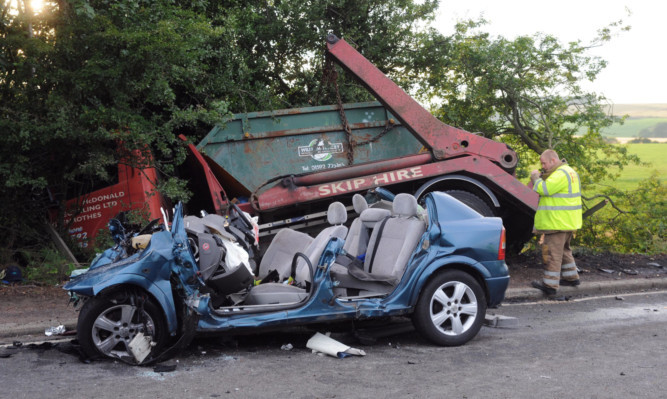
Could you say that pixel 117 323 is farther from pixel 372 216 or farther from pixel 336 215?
pixel 372 216

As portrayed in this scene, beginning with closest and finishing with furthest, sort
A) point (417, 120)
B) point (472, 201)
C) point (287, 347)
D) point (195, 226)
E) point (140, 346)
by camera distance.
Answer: point (140, 346) < point (195, 226) < point (287, 347) < point (472, 201) < point (417, 120)

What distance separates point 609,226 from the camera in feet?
38.8

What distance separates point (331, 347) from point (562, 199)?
438cm

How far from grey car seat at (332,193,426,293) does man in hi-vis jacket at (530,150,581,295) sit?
313 centimetres

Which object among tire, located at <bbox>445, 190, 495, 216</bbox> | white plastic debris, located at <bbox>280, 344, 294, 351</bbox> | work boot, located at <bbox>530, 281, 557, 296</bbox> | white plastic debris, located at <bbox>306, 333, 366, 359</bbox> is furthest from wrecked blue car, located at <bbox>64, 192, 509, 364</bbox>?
tire, located at <bbox>445, 190, 495, 216</bbox>

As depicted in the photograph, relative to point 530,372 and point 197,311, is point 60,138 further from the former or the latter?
point 530,372

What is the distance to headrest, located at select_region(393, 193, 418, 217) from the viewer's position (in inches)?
231

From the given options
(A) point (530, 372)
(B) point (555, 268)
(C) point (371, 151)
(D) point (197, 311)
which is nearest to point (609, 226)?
(B) point (555, 268)

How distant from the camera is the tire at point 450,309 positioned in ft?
18.2

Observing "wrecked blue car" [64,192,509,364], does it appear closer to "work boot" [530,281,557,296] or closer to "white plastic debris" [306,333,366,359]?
"white plastic debris" [306,333,366,359]

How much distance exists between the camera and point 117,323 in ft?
16.2

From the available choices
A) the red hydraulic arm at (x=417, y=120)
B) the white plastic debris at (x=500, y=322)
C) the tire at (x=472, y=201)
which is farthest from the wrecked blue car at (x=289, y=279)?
the red hydraulic arm at (x=417, y=120)

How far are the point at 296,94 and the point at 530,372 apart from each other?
803 cm

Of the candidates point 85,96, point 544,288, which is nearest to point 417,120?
point 544,288
